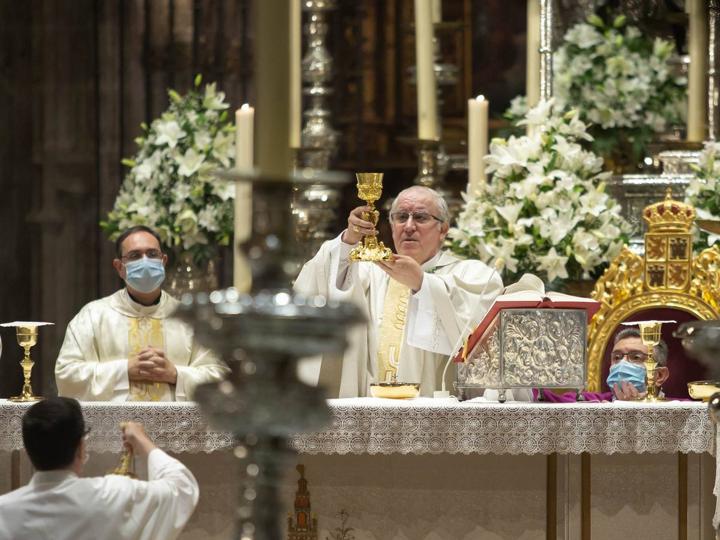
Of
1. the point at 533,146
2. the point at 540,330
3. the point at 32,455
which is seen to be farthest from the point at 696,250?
the point at 32,455

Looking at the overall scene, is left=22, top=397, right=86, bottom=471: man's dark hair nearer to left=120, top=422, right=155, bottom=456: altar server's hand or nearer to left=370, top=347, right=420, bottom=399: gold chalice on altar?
left=120, top=422, right=155, bottom=456: altar server's hand

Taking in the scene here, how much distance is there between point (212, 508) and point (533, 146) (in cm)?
226

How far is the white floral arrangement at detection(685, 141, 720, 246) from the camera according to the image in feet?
23.2

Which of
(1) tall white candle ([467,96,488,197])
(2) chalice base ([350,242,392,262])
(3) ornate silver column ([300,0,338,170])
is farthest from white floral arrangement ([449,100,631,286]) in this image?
(3) ornate silver column ([300,0,338,170])

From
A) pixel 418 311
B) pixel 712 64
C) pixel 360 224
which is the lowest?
pixel 418 311

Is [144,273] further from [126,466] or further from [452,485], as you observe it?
[126,466]

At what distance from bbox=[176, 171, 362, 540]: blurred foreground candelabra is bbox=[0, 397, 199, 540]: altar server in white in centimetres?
209

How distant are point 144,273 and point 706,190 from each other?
94.6 inches

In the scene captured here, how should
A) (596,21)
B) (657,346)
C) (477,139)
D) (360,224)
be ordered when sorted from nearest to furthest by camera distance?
(657,346) → (360,224) → (477,139) → (596,21)

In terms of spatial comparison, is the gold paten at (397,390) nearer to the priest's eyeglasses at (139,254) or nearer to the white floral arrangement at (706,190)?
the priest's eyeglasses at (139,254)

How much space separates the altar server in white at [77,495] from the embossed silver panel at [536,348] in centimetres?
165

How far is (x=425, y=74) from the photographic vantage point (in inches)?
300

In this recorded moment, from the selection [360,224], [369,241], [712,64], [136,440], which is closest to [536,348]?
[369,241]

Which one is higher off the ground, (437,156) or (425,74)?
(425,74)
